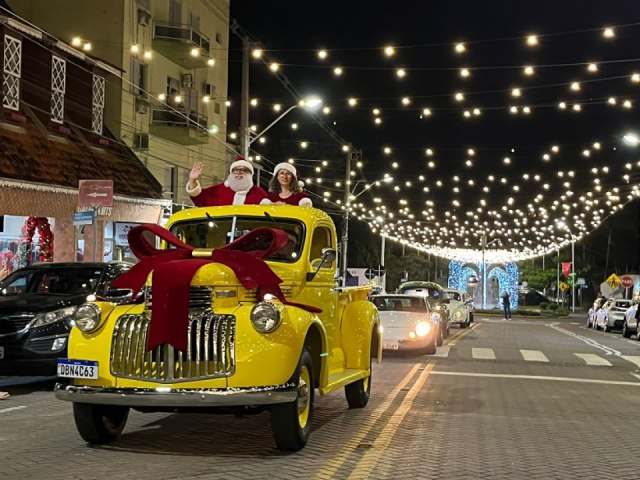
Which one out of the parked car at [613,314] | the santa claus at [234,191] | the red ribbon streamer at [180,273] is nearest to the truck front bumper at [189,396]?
the red ribbon streamer at [180,273]

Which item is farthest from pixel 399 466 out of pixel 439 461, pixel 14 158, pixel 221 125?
pixel 221 125

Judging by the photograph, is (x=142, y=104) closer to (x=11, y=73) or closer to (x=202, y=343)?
(x=11, y=73)

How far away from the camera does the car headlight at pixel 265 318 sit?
7.06 metres

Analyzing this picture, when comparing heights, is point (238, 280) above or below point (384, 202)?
below

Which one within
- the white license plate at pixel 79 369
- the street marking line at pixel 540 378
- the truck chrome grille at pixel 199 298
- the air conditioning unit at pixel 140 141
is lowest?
the street marking line at pixel 540 378

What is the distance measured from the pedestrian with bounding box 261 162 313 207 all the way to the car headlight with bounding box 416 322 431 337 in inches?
347

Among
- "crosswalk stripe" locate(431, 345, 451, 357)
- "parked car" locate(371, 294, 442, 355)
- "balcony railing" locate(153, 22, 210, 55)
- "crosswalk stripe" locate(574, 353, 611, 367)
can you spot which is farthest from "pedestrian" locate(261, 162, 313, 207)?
"balcony railing" locate(153, 22, 210, 55)

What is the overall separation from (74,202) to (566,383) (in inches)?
554

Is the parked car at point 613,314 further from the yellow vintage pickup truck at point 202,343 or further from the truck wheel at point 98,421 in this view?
the truck wheel at point 98,421

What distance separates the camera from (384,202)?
5931 cm

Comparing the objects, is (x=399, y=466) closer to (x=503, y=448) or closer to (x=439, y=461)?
(x=439, y=461)

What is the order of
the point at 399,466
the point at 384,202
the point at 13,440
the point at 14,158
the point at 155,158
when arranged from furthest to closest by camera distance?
the point at 384,202
the point at 155,158
the point at 14,158
the point at 13,440
the point at 399,466

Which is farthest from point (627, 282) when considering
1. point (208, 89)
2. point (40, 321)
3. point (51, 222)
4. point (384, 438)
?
point (384, 438)

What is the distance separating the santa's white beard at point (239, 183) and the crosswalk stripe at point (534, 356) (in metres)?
11.2
